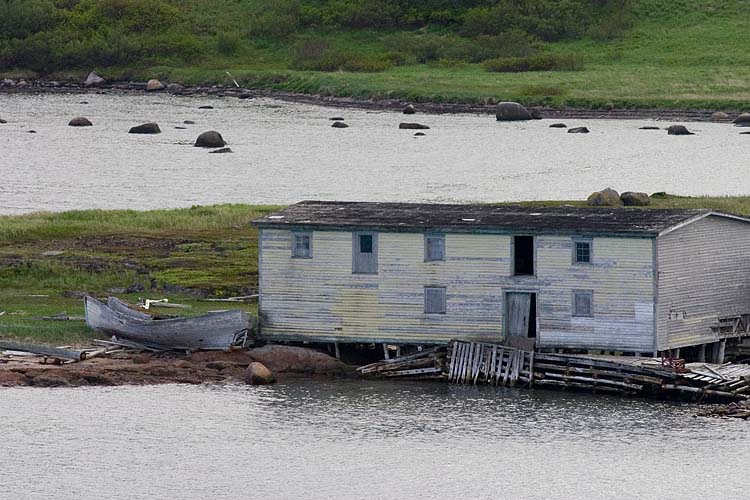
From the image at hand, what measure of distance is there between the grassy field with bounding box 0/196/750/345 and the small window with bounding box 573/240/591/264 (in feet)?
37.7

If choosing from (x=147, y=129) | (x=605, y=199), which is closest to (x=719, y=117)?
(x=147, y=129)

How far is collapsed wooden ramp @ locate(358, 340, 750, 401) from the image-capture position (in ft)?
155

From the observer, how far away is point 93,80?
186 meters

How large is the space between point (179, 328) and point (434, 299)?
744 cm

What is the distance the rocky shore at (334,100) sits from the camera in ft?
479

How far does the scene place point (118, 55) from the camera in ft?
627

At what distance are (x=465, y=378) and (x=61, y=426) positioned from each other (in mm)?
11458

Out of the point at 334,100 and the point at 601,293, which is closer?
the point at 601,293

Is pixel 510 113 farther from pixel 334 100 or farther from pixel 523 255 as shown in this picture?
pixel 523 255

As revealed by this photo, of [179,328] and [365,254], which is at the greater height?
[365,254]

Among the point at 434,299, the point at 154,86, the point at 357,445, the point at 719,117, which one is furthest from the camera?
the point at 154,86

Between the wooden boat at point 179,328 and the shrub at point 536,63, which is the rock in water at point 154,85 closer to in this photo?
the shrub at point 536,63

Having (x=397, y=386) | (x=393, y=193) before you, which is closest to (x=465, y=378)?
(x=397, y=386)

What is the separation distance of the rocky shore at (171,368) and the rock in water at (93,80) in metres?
138
